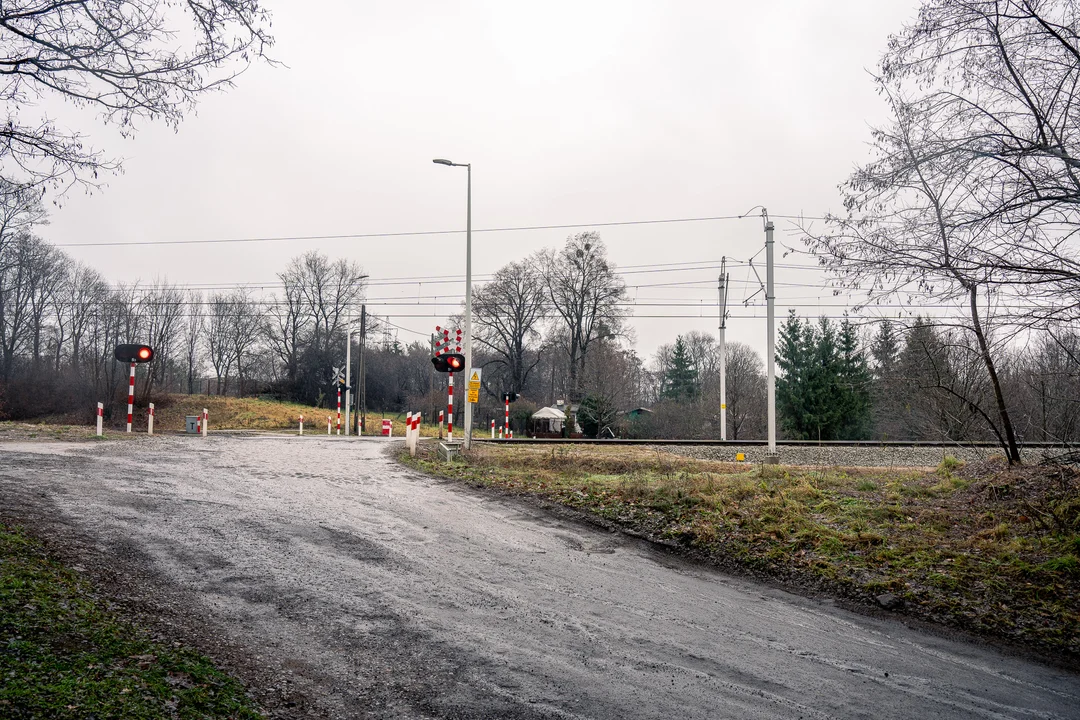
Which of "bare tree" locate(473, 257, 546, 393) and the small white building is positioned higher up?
"bare tree" locate(473, 257, 546, 393)

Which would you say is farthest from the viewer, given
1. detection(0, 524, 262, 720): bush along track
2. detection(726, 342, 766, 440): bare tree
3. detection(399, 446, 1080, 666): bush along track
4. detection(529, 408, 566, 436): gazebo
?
detection(529, 408, 566, 436): gazebo

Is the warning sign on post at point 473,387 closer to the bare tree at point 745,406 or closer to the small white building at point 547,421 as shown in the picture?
the bare tree at point 745,406

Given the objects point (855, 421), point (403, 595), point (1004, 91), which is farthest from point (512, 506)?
point (855, 421)

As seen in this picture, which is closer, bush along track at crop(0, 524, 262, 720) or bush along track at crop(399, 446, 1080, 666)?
bush along track at crop(0, 524, 262, 720)

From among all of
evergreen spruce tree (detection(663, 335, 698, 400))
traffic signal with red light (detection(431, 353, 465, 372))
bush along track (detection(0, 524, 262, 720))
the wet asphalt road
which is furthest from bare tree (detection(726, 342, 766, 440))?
bush along track (detection(0, 524, 262, 720))

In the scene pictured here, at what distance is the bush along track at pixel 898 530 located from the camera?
21.8 feet

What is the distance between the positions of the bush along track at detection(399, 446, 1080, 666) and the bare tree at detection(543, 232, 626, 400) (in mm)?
36362

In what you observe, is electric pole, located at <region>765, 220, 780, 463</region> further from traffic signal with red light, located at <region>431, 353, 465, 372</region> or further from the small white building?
the small white building

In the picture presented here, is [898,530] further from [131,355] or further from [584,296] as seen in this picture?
[584,296]

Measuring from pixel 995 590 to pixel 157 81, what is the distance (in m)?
9.27

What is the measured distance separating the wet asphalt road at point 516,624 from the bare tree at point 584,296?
130 ft

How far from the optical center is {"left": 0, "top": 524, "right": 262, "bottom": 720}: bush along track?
11.4 ft

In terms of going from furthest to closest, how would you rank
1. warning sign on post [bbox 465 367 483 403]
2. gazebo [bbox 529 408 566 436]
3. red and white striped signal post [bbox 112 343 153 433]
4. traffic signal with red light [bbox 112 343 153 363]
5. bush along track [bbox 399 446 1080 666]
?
1. gazebo [bbox 529 408 566 436]
2. traffic signal with red light [bbox 112 343 153 363]
3. red and white striped signal post [bbox 112 343 153 433]
4. warning sign on post [bbox 465 367 483 403]
5. bush along track [bbox 399 446 1080 666]

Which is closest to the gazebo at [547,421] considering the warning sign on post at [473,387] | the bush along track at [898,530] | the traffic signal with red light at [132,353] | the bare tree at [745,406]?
the bare tree at [745,406]
